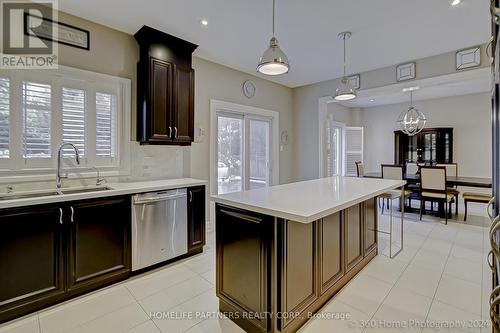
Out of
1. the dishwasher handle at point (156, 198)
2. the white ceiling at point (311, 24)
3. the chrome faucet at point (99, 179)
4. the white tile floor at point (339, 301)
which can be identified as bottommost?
the white tile floor at point (339, 301)

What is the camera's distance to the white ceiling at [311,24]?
259 cm

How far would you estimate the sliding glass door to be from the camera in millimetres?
4387

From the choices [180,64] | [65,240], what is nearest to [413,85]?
[180,64]

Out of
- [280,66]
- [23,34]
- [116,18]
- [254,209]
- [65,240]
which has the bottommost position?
[65,240]

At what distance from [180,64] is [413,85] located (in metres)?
3.79

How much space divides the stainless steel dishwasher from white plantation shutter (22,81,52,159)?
108 centimetres

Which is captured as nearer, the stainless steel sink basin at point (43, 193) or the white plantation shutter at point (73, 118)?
the stainless steel sink basin at point (43, 193)

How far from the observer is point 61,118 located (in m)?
2.70

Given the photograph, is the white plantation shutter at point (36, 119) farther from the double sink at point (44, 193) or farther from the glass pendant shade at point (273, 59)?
the glass pendant shade at point (273, 59)

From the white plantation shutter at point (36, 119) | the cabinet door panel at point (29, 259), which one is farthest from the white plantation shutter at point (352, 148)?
the cabinet door panel at point (29, 259)

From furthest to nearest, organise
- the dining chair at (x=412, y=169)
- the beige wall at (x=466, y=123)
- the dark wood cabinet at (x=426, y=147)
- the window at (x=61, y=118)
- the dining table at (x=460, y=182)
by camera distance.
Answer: the dark wood cabinet at (x=426, y=147) < the beige wall at (x=466, y=123) < the dining chair at (x=412, y=169) < the dining table at (x=460, y=182) < the window at (x=61, y=118)

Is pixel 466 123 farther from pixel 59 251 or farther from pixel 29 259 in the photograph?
pixel 29 259

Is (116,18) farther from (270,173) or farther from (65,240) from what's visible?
(270,173)

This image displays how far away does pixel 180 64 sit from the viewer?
333 cm
